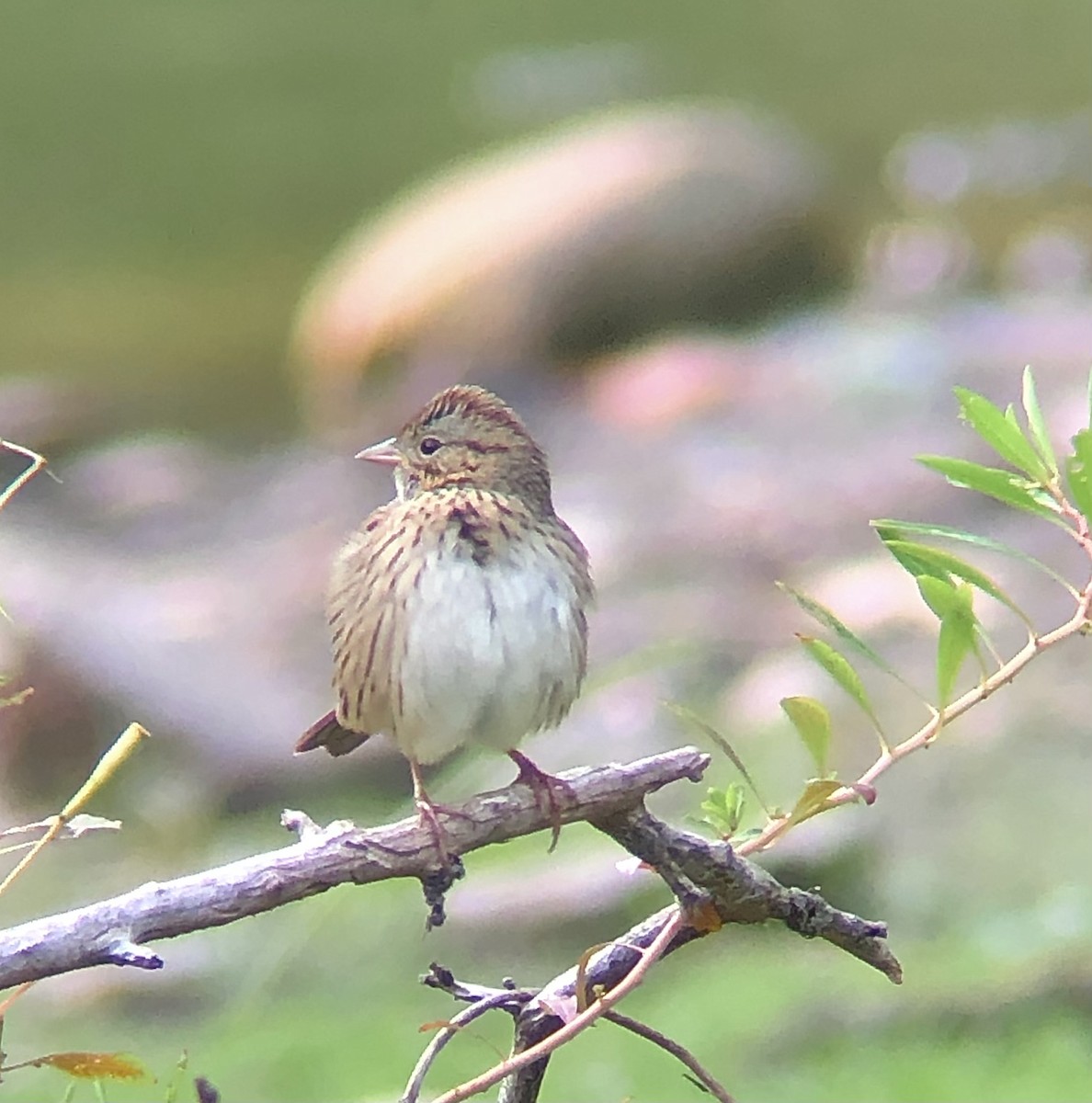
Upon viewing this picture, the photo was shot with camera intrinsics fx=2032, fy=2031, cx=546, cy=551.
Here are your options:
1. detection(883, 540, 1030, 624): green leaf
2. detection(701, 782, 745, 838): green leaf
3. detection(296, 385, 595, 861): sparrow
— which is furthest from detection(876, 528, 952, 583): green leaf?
detection(296, 385, 595, 861): sparrow

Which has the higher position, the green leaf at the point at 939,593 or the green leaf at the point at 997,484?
the green leaf at the point at 997,484

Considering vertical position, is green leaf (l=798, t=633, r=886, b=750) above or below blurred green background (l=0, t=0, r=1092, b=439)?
above

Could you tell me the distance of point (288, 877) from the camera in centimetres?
73

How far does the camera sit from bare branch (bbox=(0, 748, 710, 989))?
0.69m

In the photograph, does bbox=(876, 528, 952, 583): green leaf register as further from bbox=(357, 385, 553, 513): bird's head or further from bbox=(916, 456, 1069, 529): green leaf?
bbox=(357, 385, 553, 513): bird's head

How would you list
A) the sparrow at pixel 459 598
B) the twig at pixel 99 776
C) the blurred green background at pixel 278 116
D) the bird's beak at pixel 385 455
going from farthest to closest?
the blurred green background at pixel 278 116, the bird's beak at pixel 385 455, the sparrow at pixel 459 598, the twig at pixel 99 776

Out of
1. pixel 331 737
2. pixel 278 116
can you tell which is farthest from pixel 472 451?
pixel 278 116

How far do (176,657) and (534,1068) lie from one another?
2.45 m

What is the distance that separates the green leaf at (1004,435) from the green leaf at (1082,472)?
0.03m

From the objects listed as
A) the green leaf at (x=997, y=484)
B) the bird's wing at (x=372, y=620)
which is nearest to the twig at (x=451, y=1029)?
the green leaf at (x=997, y=484)

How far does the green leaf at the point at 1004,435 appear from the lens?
0.77m

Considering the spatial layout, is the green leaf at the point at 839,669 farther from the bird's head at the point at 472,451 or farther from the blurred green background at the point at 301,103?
the blurred green background at the point at 301,103

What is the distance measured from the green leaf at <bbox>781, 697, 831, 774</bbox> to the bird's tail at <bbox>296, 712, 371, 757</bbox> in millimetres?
560

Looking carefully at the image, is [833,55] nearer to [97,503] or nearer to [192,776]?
[97,503]
